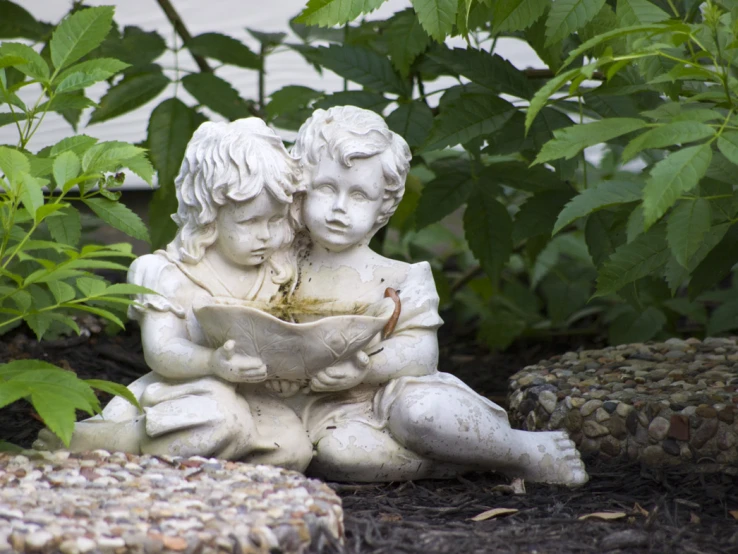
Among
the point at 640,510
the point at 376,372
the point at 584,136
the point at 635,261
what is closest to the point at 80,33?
the point at 376,372

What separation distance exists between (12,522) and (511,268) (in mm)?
3881

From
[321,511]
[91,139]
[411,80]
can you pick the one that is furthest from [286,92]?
[321,511]

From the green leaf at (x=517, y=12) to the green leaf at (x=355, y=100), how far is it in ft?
2.78

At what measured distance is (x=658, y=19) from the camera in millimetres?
2391

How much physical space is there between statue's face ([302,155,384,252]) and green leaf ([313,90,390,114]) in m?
0.70

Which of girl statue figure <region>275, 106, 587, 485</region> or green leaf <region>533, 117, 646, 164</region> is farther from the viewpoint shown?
girl statue figure <region>275, 106, 587, 485</region>

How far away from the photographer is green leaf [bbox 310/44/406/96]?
3.43 metres

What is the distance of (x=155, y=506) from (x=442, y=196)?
1.86 meters

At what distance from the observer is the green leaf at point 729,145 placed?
2.02 meters

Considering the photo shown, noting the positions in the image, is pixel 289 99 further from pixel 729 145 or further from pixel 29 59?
pixel 729 145

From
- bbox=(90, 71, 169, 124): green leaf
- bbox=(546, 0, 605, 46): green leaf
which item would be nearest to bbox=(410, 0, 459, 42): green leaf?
bbox=(546, 0, 605, 46): green leaf

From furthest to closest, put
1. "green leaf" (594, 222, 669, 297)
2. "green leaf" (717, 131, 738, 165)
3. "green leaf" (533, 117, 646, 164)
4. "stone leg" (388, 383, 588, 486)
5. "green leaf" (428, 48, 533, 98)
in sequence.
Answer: "green leaf" (428, 48, 533, 98) < "green leaf" (594, 222, 669, 297) < "stone leg" (388, 383, 588, 486) < "green leaf" (533, 117, 646, 164) < "green leaf" (717, 131, 738, 165)

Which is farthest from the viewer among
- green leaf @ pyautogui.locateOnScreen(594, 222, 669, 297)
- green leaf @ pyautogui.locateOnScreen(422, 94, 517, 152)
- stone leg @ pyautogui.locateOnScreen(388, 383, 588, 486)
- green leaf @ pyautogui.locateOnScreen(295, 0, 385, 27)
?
green leaf @ pyautogui.locateOnScreen(422, 94, 517, 152)

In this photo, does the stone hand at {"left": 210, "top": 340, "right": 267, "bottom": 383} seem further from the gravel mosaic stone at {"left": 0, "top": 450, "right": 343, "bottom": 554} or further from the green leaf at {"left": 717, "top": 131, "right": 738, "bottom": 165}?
the green leaf at {"left": 717, "top": 131, "right": 738, "bottom": 165}
